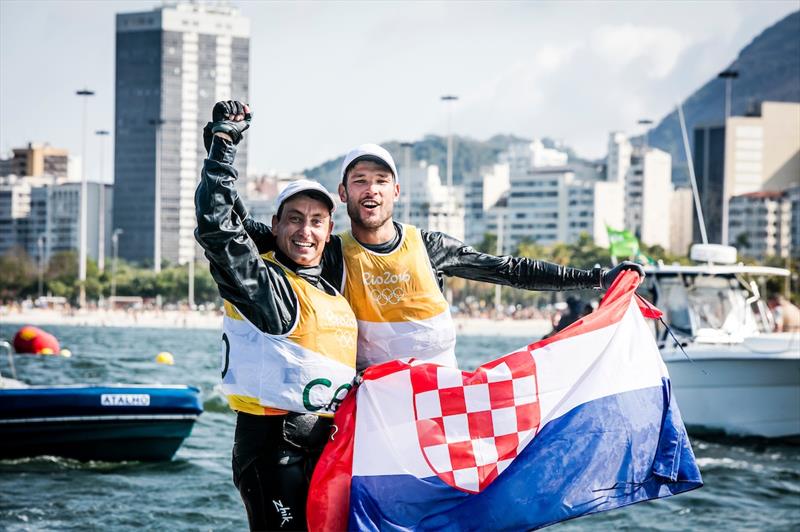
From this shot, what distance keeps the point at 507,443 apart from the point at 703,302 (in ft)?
53.1

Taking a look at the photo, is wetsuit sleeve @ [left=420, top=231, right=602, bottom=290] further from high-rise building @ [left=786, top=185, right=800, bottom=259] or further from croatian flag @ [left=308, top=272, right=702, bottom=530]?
high-rise building @ [left=786, top=185, right=800, bottom=259]

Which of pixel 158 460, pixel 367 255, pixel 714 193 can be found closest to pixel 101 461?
pixel 158 460

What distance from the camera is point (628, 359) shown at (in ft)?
18.6

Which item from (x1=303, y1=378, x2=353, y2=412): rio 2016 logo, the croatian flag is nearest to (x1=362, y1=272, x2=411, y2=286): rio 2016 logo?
the croatian flag

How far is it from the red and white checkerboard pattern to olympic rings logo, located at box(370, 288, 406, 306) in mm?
304

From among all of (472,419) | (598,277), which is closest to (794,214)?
(598,277)

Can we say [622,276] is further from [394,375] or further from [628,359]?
[394,375]

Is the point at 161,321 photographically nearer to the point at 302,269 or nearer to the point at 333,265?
the point at 333,265

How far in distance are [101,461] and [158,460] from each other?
0.74 m

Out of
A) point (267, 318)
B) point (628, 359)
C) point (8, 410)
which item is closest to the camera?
point (267, 318)

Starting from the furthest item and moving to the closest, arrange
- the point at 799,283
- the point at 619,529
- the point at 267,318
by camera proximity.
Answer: the point at 799,283 → the point at 619,529 → the point at 267,318

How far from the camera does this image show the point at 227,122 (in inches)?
187

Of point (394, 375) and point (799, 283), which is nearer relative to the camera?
point (394, 375)

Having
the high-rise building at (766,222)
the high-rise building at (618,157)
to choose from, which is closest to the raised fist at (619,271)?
the high-rise building at (766,222)
